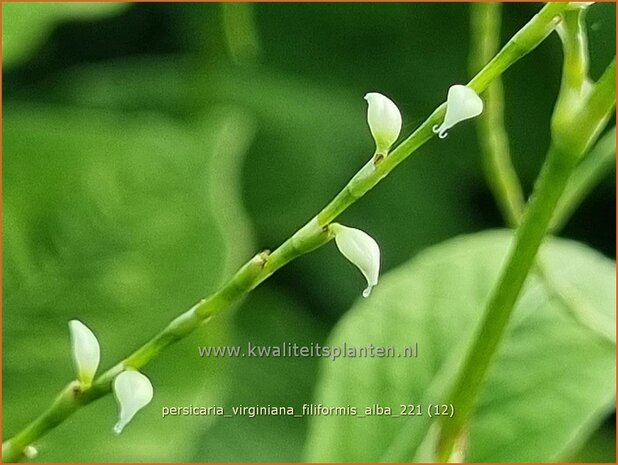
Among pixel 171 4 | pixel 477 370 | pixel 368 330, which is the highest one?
pixel 171 4

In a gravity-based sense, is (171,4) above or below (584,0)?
above

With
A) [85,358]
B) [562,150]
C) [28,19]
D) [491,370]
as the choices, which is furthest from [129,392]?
[28,19]

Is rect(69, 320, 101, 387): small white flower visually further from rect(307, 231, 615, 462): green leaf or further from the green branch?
rect(307, 231, 615, 462): green leaf

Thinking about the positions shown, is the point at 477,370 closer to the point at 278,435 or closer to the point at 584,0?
the point at 584,0

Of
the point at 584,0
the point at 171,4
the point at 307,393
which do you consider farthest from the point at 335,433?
the point at 171,4

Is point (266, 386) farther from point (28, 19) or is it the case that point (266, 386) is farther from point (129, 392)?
point (129, 392)

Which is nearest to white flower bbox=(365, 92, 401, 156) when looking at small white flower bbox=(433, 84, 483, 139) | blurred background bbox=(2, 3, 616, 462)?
small white flower bbox=(433, 84, 483, 139)
